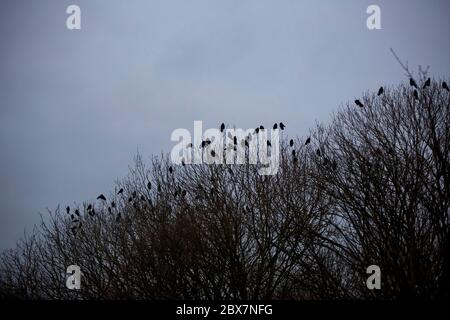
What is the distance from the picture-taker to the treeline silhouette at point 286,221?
776 centimetres

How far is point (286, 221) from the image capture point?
30.8ft

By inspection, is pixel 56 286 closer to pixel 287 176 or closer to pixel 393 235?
pixel 287 176

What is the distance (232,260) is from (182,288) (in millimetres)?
1133

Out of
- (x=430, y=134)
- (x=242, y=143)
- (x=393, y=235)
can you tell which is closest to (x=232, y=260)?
(x=242, y=143)

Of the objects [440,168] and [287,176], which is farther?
[287,176]

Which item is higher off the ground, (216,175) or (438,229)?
(216,175)

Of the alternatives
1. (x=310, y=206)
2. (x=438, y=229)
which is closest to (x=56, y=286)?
(x=310, y=206)

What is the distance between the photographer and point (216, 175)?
9641 mm

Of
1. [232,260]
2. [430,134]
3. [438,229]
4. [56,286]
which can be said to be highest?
[430,134]

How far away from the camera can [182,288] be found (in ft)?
29.1

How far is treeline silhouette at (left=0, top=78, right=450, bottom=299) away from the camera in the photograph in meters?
7.76
